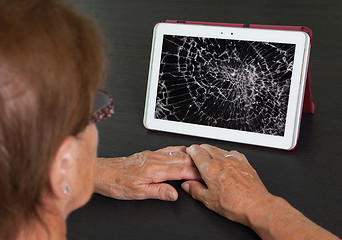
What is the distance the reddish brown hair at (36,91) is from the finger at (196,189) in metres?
0.48

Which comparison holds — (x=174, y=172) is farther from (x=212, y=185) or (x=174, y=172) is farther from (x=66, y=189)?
(x=66, y=189)

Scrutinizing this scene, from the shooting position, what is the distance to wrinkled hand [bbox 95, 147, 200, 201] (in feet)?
3.16

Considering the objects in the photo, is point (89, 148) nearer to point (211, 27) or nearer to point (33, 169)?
point (33, 169)

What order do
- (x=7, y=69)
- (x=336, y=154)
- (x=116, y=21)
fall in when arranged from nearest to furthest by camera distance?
(x=7, y=69) → (x=336, y=154) → (x=116, y=21)

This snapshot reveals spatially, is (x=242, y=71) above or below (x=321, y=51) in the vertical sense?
below

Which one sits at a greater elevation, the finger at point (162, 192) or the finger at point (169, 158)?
the finger at point (169, 158)

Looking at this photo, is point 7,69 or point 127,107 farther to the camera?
point 127,107

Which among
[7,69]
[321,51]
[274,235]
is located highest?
[321,51]

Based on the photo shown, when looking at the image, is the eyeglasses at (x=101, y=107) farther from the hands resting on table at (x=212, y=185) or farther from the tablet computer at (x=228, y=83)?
the tablet computer at (x=228, y=83)

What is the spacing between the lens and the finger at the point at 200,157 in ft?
3.26

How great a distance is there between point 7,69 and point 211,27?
0.87 metres

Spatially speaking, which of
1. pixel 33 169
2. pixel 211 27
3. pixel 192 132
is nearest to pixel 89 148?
pixel 33 169

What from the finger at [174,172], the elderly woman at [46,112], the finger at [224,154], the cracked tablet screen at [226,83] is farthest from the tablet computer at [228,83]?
the elderly woman at [46,112]

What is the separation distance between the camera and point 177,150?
111 cm
